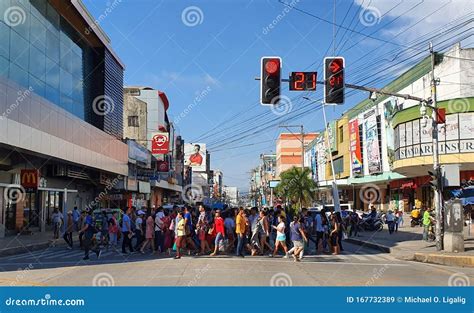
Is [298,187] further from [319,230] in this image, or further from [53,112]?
[319,230]

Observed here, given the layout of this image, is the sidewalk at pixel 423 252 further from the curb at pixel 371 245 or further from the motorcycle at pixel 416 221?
the motorcycle at pixel 416 221

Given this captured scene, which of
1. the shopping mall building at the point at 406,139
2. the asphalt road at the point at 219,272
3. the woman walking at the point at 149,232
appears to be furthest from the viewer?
the shopping mall building at the point at 406,139

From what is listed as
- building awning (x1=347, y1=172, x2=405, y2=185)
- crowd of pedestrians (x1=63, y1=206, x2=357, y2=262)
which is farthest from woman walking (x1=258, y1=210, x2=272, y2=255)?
building awning (x1=347, y1=172, x2=405, y2=185)

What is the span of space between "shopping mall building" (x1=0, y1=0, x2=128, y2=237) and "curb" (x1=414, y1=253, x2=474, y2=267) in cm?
1691

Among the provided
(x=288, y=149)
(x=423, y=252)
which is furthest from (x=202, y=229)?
(x=288, y=149)

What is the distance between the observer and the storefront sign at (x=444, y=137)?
33.5 m

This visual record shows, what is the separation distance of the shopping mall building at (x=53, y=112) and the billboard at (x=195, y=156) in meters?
70.9

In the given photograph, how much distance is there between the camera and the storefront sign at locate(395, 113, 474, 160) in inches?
1318

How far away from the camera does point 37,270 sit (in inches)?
569

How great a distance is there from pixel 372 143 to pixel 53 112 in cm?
3096

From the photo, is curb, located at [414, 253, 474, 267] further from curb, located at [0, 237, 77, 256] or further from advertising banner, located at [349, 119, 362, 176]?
advertising banner, located at [349, 119, 362, 176]

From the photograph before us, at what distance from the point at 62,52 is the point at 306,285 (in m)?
27.4

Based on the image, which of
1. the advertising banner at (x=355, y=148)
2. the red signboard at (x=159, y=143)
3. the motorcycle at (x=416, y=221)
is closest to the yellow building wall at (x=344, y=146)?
the advertising banner at (x=355, y=148)

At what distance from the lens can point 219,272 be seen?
43.3ft
